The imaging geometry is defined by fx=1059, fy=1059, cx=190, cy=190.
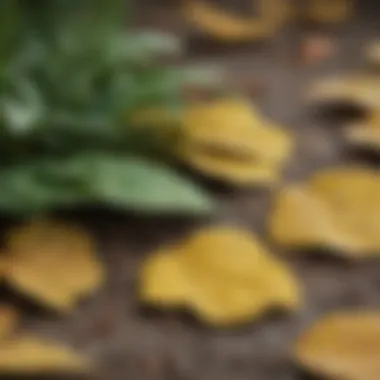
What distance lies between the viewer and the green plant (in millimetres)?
688

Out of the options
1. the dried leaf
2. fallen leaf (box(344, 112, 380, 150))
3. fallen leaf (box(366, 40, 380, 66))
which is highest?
fallen leaf (box(366, 40, 380, 66))

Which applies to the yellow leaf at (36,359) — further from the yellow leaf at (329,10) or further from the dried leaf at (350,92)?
the yellow leaf at (329,10)

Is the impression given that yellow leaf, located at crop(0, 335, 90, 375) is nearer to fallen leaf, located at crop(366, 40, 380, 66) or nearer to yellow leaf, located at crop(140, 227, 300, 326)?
yellow leaf, located at crop(140, 227, 300, 326)

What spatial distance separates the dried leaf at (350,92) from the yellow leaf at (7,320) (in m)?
0.38

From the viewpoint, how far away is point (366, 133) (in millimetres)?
821

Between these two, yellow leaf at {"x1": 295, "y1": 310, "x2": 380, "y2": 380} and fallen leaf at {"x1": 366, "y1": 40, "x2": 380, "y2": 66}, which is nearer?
yellow leaf at {"x1": 295, "y1": 310, "x2": 380, "y2": 380}

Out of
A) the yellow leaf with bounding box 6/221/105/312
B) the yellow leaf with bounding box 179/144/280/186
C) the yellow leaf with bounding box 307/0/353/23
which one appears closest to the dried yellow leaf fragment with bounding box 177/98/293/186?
the yellow leaf with bounding box 179/144/280/186

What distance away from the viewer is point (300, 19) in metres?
1.10

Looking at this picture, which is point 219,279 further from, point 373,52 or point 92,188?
point 373,52

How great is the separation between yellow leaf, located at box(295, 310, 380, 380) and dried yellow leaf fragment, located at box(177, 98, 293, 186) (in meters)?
0.18

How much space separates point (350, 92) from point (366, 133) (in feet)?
0.27

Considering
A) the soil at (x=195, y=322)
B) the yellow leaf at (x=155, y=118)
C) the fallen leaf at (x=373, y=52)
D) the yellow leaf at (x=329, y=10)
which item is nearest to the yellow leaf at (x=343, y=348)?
the soil at (x=195, y=322)

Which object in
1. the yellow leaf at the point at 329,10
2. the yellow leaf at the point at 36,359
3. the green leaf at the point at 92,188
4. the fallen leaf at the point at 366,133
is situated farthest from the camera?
the yellow leaf at the point at 329,10

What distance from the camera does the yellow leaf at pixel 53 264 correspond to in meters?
0.62
